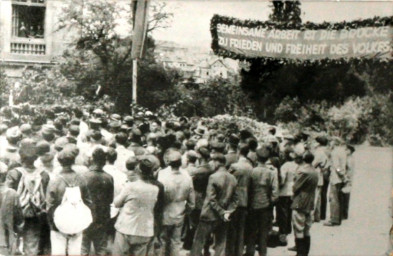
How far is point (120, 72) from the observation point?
17.0ft

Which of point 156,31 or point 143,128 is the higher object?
point 156,31

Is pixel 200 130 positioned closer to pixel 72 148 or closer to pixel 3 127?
pixel 72 148

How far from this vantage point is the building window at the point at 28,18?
514 cm

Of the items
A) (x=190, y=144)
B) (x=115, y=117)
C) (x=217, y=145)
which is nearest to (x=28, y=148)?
(x=115, y=117)

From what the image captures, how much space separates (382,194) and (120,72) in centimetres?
270

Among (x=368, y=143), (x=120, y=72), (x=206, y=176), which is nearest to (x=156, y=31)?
(x=120, y=72)

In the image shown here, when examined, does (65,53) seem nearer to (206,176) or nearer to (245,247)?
(206,176)

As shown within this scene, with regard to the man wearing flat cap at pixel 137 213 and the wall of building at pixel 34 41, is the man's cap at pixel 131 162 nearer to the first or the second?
the man wearing flat cap at pixel 137 213

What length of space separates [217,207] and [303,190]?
0.81m

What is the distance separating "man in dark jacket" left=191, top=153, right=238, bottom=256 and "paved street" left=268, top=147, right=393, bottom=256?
1.63ft

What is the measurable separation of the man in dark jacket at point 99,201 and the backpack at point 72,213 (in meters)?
0.07

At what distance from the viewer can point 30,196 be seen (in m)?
4.91

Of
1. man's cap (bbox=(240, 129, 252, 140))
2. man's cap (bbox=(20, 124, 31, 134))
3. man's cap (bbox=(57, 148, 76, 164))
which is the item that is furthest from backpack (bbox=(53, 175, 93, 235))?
man's cap (bbox=(240, 129, 252, 140))

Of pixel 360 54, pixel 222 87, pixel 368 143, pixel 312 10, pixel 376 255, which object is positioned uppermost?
pixel 312 10
